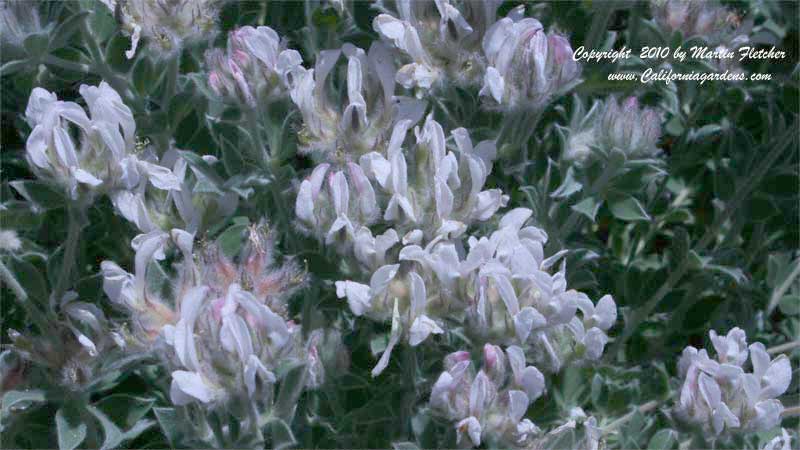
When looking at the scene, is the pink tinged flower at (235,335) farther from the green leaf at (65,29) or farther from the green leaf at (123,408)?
the green leaf at (65,29)

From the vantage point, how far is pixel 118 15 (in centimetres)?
282

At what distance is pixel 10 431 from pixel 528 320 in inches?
57.5

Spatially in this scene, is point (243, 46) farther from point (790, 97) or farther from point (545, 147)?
point (790, 97)

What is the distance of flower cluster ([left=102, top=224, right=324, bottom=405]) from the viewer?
224 centimetres

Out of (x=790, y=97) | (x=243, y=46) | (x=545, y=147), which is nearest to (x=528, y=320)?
(x=243, y=46)

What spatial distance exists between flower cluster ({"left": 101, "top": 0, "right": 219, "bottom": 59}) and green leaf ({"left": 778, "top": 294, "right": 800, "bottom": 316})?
2245 millimetres

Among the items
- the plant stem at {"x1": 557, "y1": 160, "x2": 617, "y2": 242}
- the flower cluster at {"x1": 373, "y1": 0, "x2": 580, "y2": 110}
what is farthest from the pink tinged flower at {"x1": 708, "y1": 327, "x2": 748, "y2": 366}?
the flower cluster at {"x1": 373, "y1": 0, "x2": 580, "y2": 110}

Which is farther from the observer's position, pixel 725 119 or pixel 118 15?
pixel 725 119

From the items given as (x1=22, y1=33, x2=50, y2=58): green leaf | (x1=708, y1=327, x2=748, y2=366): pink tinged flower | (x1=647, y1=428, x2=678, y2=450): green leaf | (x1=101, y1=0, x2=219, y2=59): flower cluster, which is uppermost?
(x1=101, y1=0, x2=219, y2=59): flower cluster

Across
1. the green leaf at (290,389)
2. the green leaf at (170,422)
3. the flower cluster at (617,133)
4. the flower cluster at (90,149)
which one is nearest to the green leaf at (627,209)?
the flower cluster at (617,133)

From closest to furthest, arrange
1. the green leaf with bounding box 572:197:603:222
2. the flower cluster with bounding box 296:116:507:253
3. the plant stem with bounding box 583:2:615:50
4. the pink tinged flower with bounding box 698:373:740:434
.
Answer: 1. the flower cluster with bounding box 296:116:507:253
2. the pink tinged flower with bounding box 698:373:740:434
3. the green leaf with bounding box 572:197:603:222
4. the plant stem with bounding box 583:2:615:50

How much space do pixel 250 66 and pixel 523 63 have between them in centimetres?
73

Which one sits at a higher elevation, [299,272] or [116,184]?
[116,184]

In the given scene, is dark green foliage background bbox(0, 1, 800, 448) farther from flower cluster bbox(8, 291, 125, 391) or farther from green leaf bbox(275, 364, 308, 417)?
green leaf bbox(275, 364, 308, 417)
